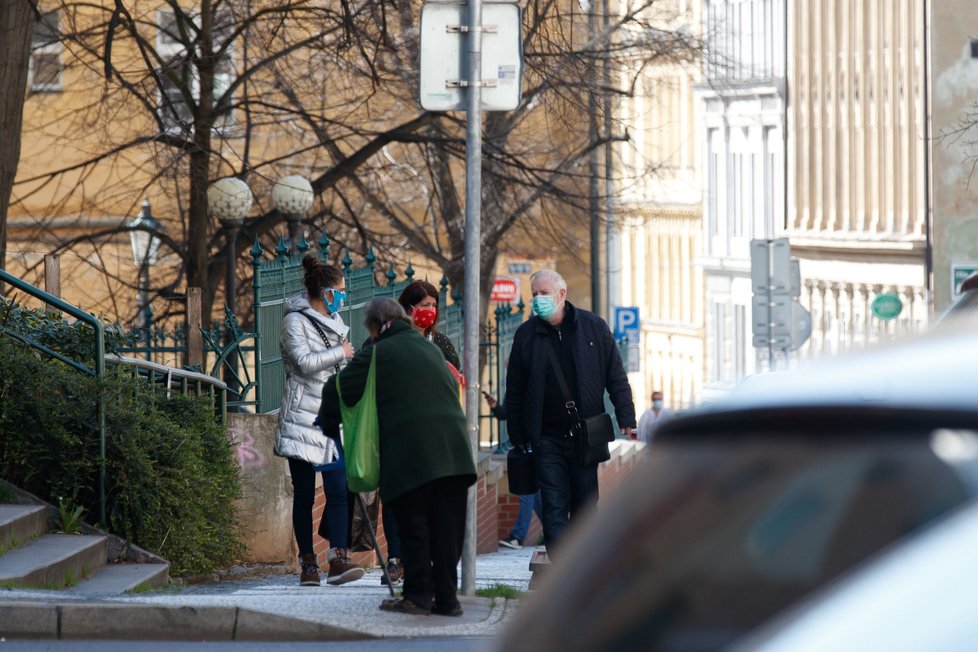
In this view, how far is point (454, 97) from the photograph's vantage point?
29.7ft

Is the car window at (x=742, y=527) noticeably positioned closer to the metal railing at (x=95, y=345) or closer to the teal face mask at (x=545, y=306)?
the teal face mask at (x=545, y=306)

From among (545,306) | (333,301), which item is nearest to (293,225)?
(333,301)

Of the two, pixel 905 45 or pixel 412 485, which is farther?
pixel 905 45

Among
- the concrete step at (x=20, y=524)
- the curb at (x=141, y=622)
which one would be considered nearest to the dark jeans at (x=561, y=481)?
the curb at (x=141, y=622)

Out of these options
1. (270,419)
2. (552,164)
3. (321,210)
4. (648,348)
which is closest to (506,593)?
(270,419)

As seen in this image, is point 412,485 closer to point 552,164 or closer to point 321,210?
point 321,210

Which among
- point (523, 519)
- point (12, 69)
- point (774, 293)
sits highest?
point (12, 69)

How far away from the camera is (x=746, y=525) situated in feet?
7.52

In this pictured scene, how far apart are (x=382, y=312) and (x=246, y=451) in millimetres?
5125

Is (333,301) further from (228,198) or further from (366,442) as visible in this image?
(228,198)

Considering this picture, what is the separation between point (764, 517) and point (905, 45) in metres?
42.3

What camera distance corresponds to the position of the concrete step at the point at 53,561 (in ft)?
31.0

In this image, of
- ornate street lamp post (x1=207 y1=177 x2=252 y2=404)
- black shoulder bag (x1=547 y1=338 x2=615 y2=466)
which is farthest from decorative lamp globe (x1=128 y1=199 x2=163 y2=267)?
black shoulder bag (x1=547 y1=338 x2=615 y2=466)

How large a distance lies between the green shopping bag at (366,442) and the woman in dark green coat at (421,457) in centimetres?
3
